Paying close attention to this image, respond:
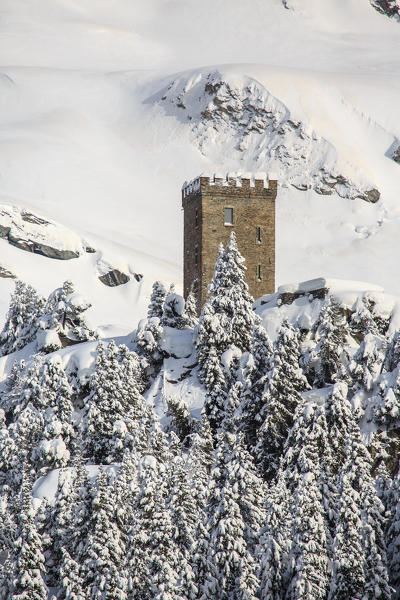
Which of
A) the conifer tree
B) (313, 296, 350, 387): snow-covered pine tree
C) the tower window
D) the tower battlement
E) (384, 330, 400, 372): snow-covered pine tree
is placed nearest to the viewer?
(384, 330, 400, 372): snow-covered pine tree

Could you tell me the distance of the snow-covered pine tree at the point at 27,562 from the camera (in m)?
48.4

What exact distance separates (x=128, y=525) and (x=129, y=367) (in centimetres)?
1894

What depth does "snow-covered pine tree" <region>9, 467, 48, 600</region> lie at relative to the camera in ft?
159

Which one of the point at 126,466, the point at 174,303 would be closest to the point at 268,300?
the point at 174,303

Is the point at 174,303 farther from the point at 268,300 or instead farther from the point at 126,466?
the point at 126,466

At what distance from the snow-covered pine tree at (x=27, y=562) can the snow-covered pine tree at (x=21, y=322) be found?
1454 inches

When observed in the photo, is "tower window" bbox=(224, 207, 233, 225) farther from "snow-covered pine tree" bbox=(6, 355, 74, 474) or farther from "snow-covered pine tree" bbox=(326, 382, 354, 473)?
"snow-covered pine tree" bbox=(326, 382, 354, 473)

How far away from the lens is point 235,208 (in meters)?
Result: 87.3

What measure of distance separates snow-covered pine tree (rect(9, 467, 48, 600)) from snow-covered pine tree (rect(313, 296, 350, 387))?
2185cm

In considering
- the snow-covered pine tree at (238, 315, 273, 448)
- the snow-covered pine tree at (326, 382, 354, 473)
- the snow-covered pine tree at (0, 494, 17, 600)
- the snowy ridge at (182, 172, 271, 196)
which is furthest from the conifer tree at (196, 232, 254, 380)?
the snow-covered pine tree at (0, 494, 17, 600)

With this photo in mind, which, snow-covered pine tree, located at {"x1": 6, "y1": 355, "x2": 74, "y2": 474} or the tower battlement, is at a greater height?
the tower battlement

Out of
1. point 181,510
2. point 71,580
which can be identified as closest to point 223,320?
point 181,510

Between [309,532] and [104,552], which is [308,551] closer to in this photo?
[309,532]

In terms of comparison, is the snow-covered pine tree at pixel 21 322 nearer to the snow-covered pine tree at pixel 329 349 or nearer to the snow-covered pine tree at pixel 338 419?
the snow-covered pine tree at pixel 329 349
